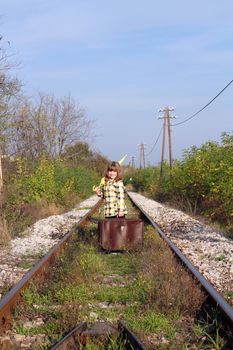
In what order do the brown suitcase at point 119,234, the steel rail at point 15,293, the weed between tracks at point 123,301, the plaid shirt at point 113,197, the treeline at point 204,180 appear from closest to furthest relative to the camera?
the weed between tracks at point 123,301 → the steel rail at point 15,293 → the brown suitcase at point 119,234 → the plaid shirt at point 113,197 → the treeline at point 204,180

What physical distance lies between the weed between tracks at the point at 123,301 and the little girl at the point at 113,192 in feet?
7.75

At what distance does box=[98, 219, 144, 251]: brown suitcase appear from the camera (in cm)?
1056

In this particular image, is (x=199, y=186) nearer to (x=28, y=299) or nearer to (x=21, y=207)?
(x=21, y=207)

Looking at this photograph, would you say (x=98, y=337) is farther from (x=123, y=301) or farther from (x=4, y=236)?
(x=4, y=236)

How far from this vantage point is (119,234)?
34.9 feet

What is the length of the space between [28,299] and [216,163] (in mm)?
16305

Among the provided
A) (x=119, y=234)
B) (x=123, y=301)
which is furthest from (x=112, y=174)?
(x=123, y=301)

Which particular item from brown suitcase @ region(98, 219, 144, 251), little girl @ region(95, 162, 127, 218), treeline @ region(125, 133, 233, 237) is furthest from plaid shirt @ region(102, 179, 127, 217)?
treeline @ region(125, 133, 233, 237)

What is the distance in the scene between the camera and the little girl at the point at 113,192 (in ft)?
36.6

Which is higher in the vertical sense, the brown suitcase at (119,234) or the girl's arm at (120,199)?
the girl's arm at (120,199)

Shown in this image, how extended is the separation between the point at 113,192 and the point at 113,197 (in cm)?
12

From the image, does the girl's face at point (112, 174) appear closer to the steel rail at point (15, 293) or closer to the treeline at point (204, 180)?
the steel rail at point (15, 293)

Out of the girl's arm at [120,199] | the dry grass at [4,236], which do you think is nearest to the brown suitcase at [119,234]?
the girl's arm at [120,199]

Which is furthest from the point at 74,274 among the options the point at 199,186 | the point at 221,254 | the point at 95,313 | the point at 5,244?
the point at 199,186
